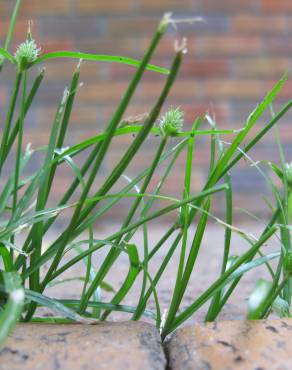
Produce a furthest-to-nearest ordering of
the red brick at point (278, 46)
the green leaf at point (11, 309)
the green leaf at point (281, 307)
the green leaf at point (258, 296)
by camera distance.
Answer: the red brick at point (278, 46) → the green leaf at point (281, 307) → the green leaf at point (258, 296) → the green leaf at point (11, 309)

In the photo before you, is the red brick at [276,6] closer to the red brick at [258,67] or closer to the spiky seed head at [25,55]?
the red brick at [258,67]

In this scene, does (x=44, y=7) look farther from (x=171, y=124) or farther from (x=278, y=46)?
(x=171, y=124)

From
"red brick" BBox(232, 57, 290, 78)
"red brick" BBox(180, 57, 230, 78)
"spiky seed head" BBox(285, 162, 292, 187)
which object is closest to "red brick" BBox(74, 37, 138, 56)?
"red brick" BBox(180, 57, 230, 78)

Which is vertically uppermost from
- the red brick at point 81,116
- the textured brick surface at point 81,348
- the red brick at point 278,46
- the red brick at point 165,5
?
the red brick at point 165,5

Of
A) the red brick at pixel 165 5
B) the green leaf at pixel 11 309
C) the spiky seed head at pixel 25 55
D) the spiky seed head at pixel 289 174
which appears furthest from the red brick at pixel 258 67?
the green leaf at pixel 11 309

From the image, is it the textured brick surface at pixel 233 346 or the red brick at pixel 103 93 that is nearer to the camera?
the textured brick surface at pixel 233 346

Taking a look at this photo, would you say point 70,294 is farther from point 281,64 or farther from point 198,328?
point 281,64

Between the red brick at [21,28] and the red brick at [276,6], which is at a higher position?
the red brick at [276,6]
